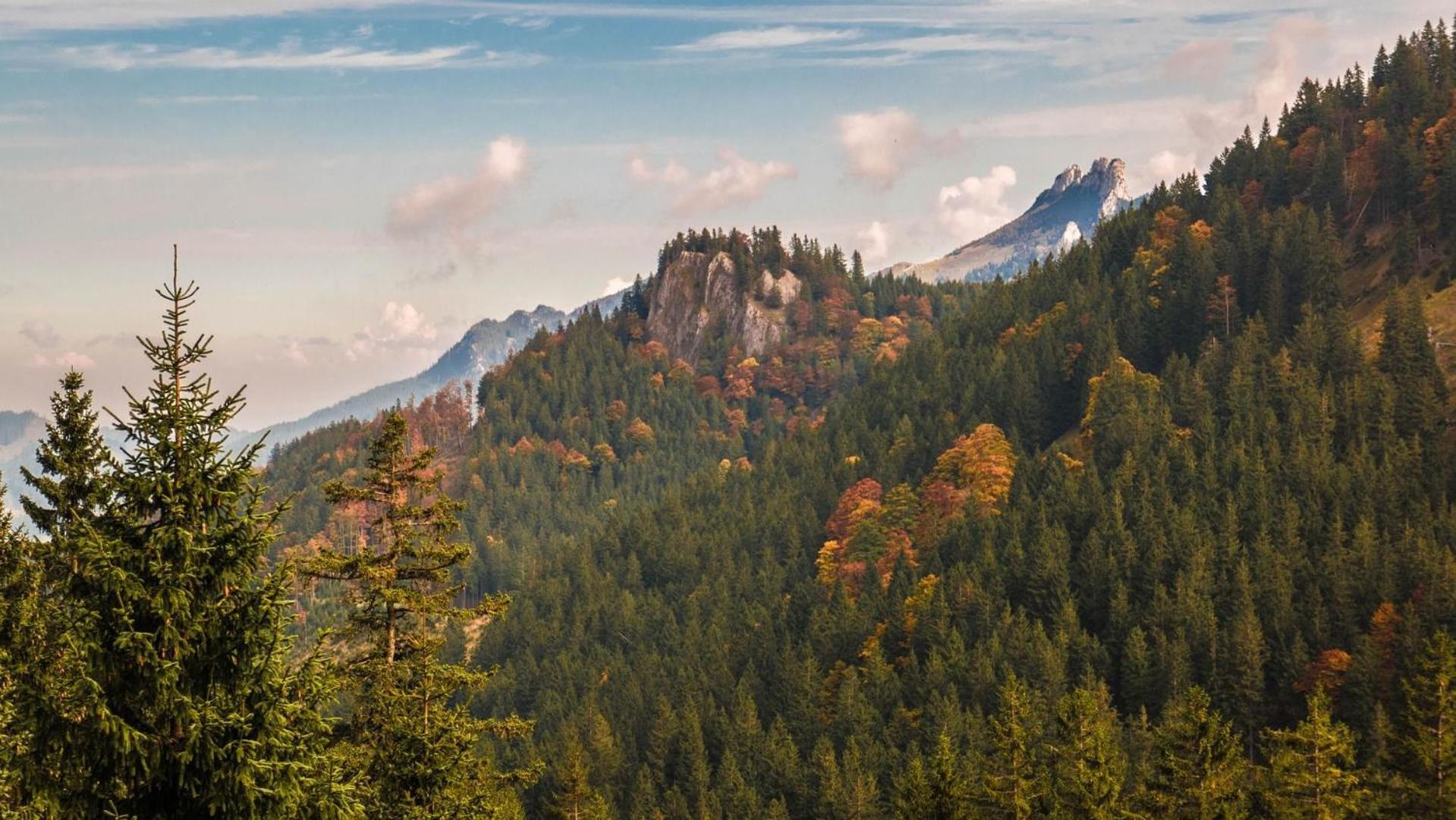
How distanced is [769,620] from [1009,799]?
280 ft

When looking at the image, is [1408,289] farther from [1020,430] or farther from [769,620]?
[769,620]

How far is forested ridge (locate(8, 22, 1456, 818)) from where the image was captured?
18266mm

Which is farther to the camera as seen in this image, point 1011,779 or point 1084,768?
point 1011,779

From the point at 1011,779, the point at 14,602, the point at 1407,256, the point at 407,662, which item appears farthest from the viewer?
the point at 1407,256

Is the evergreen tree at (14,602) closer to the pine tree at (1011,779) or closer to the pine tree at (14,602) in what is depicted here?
the pine tree at (14,602)

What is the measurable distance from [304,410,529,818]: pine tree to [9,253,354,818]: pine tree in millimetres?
10629

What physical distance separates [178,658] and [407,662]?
1538 centimetres

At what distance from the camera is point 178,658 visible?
17938 millimetres

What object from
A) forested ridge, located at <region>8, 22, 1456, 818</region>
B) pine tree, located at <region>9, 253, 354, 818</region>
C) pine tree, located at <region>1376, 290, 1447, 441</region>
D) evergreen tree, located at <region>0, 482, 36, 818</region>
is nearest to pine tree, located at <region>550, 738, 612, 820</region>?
forested ridge, located at <region>8, 22, 1456, 818</region>

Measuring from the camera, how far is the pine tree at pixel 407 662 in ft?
96.5

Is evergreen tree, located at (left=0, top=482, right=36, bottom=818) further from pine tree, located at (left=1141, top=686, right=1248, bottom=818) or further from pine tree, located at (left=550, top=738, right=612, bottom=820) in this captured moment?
pine tree, located at (left=1141, top=686, right=1248, bottom=818)

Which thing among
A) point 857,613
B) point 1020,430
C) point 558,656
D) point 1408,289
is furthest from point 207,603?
point 1020,430

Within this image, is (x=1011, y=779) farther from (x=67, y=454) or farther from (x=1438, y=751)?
(x=67, y=454)

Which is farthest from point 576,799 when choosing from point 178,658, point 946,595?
point 946,595
